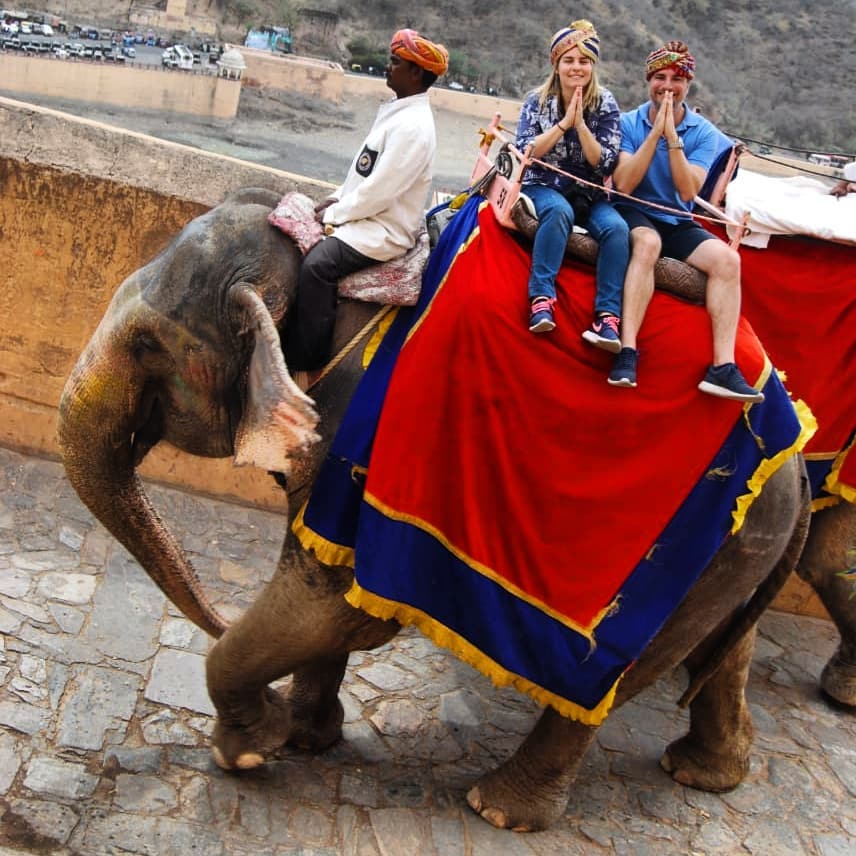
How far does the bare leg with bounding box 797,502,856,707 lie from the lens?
16.2 feet

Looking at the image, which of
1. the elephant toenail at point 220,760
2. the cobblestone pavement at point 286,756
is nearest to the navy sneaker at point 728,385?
the cobblestone pavement at point 286,756

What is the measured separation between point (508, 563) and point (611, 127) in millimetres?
1350

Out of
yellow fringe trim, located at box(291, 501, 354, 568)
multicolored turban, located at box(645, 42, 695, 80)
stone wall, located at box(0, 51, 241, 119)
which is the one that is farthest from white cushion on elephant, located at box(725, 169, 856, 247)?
stone wall, located at box(0, 51, 241, 119)

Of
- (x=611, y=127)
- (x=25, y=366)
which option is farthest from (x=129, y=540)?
(x=25, y=366)

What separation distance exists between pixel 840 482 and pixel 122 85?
3600cm

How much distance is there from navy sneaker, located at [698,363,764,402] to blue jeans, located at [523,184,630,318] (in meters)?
0.31

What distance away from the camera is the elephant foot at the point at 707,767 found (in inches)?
173

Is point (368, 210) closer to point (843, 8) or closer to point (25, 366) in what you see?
point (25, 366)

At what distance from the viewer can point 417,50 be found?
3.33 meters

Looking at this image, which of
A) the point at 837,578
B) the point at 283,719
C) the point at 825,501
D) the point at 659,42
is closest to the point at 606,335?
the point at 283,719

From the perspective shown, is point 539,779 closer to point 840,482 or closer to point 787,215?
point 840,482

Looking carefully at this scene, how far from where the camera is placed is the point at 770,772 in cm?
468

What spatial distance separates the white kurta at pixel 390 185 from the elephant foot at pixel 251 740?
1.57 metres

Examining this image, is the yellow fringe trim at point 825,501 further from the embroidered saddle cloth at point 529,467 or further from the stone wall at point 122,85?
the stone wall at point 122,85
